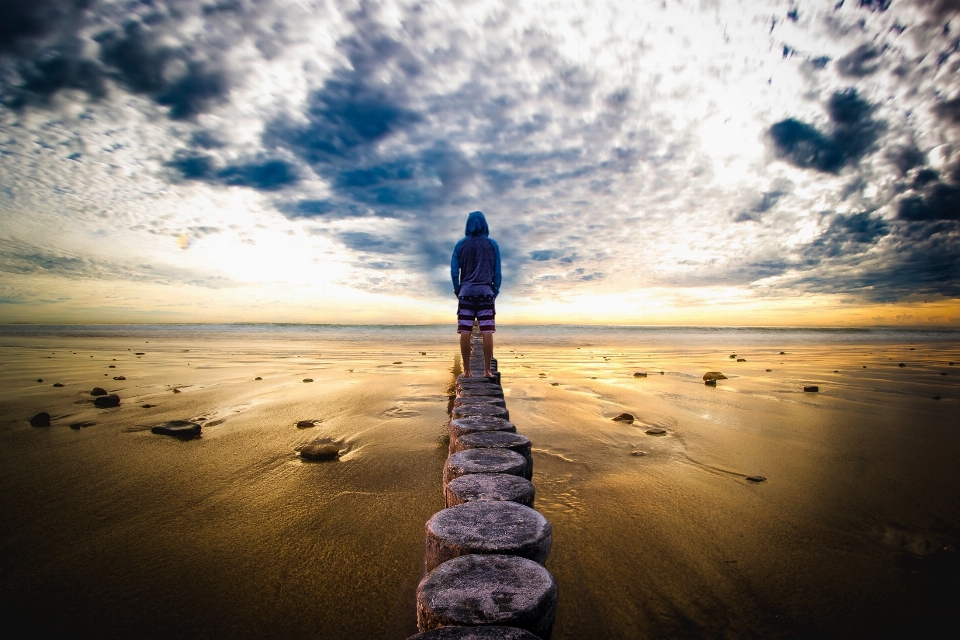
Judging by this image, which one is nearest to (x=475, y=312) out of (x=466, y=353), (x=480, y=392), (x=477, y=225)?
(x=466, y=353)

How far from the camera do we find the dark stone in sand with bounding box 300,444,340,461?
10.2 ft

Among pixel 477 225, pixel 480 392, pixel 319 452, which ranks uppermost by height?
pixel 477 225

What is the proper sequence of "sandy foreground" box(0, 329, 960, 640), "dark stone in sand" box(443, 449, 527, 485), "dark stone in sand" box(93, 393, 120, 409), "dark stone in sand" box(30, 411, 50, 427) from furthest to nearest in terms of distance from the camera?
"dark stone in sand" box(93, 393, 120, 409) → "dark stone in sand" box(30, 411, 50, 427) → "dark stone in sand" box(443, 449, 527, 485) → "sandy foreground" box(0, 329, 960, 640)

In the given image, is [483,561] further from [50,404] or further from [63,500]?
[50,404]

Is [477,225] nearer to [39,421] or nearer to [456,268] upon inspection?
[456,268]

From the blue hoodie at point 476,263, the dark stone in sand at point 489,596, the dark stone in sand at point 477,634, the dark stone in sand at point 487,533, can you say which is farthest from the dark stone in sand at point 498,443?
the blue hoodie at point 476,263

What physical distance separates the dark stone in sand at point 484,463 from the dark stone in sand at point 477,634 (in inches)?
36.1

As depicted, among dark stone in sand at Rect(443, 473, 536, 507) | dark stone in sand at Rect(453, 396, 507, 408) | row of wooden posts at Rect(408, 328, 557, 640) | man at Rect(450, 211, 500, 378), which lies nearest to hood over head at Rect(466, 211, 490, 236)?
man at Rect(450, 211, 500, 378)

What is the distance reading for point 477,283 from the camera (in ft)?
17.2

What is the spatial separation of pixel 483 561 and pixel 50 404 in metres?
5.96

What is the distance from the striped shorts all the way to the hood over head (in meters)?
0.88

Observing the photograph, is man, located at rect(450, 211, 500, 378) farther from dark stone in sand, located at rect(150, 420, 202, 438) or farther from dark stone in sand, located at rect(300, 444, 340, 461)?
dark stone in sand, located at rect(150, 420, 202, 438)

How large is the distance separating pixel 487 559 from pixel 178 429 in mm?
3562

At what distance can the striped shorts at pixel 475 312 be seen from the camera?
5219mm
